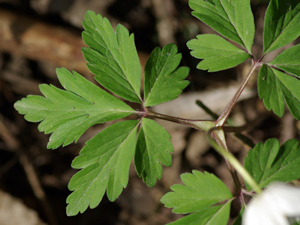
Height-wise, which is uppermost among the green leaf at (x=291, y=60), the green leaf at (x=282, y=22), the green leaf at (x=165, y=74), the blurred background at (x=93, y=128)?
the green leaf at (x=282, y=22)

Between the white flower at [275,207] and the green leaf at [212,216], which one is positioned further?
the green leaf at [212,216]

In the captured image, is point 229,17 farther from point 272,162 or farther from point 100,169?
point 100,169

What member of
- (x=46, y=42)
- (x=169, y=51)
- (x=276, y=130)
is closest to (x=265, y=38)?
(x=169, y=51)

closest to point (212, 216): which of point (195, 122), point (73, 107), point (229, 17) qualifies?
point (195, 122)

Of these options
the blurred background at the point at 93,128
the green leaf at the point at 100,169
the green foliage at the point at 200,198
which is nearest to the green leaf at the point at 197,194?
the green foliage at the point at 200,198

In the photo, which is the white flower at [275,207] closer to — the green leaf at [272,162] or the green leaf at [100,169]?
the green leaf at [272,162]

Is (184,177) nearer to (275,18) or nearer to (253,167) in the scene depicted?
(253,167)

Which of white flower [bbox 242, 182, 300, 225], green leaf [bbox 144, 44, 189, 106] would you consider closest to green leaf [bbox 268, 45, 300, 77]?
green leaf [bbox 144, 44, 189, 106]
